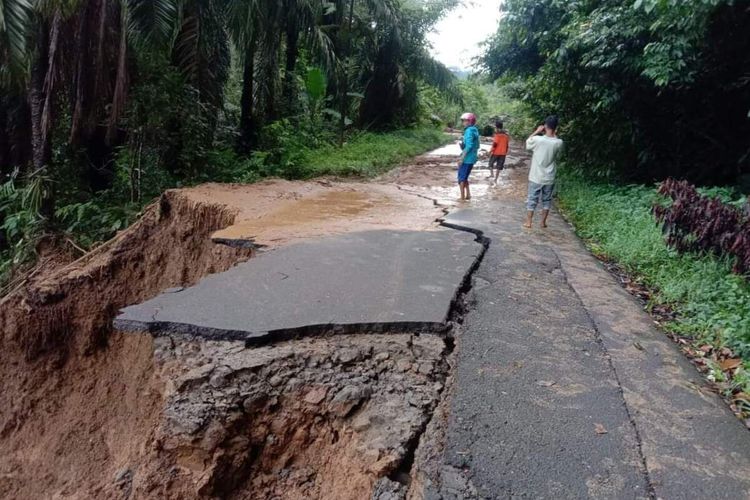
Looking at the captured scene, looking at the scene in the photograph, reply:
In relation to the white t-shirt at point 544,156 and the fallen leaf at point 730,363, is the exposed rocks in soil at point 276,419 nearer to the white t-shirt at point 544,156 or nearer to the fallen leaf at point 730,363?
the fallen leaf at point 730,363

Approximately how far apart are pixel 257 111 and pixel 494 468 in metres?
12.6

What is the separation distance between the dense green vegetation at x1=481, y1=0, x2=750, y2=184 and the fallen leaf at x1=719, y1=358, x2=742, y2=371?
4.38m

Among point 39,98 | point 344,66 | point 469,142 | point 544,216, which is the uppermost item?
point 344,66

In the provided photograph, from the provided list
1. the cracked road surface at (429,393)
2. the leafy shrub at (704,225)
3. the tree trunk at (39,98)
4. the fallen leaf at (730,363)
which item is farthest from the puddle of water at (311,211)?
the fallen leaf at (730,363)

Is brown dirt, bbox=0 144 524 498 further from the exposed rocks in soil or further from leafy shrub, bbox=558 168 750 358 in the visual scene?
leafy shrub, bbox=558 168 750 358

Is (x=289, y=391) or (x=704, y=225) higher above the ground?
(x=704, y=225)

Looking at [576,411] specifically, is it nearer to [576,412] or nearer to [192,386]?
[576,412]

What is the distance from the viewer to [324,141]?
16609 millimetres

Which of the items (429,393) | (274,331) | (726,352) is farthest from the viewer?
(726,352)

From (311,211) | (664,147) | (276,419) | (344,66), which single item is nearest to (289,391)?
(276,419)

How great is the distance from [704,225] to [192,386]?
4979mm

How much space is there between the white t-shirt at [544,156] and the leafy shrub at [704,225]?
1492 millimetres

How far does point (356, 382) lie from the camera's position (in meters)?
3.13

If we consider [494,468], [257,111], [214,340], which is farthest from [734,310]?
[257,111]
